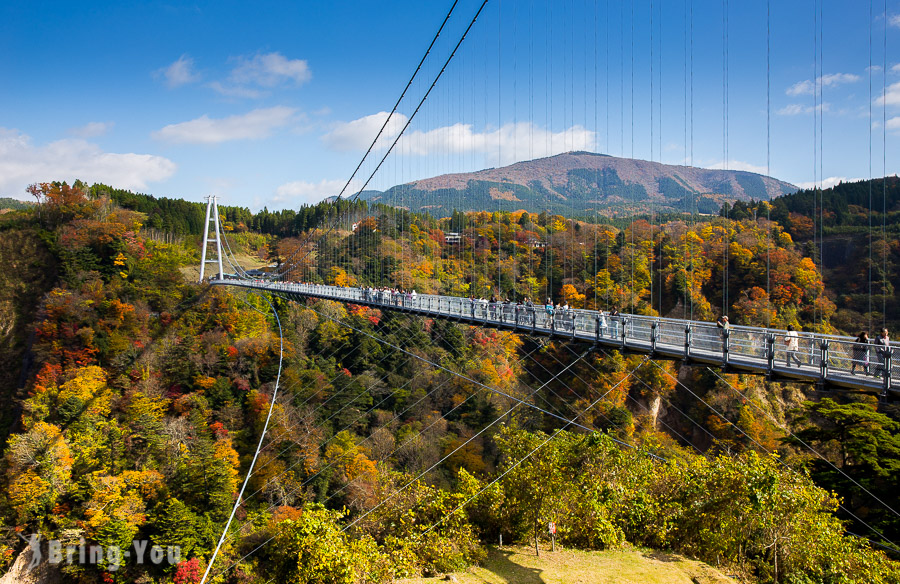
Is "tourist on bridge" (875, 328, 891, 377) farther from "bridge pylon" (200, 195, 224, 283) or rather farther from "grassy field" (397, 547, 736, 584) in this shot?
"bridge pylon" (200, 195, 224, 283)

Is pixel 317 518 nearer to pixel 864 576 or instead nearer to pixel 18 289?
pixel 864 576

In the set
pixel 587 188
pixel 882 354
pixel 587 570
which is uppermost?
pixel 587 188

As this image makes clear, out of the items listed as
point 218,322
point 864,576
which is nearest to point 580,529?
point 864,576

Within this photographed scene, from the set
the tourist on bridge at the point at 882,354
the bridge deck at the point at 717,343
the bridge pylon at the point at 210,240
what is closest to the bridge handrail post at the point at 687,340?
the bridge deck at the point at 717,343

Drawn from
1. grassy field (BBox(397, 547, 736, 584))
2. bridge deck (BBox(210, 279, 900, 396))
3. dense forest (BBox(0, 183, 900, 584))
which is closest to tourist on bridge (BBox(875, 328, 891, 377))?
bridge deck (BBox(210, 279, 900, 396))

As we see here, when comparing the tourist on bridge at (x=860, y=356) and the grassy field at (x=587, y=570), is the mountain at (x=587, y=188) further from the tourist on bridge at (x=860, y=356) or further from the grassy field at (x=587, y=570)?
the tourist on bridge at (x=860, y=356)

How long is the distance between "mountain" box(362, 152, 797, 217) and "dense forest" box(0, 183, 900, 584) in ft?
47.0

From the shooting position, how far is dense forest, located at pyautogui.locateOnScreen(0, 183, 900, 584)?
1423cm

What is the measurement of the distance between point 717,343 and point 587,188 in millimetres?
74638

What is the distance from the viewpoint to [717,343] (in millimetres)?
9555

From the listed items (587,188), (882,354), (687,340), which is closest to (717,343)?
(687,340)

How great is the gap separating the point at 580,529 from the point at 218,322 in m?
33.6

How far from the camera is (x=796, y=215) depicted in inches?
1220

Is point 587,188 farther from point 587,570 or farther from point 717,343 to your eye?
point 717,343
